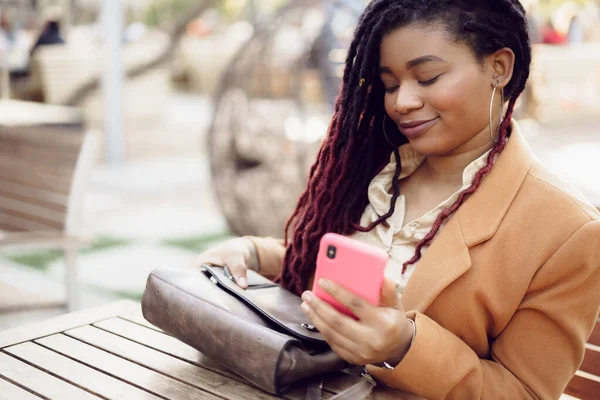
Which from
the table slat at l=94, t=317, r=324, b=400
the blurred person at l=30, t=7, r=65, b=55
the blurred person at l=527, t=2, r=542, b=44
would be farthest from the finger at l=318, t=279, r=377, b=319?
the blurred person at l=30, t=7, r=65, b=55

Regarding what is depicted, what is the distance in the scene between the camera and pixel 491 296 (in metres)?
1.43

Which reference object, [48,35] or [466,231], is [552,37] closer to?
[48,35]

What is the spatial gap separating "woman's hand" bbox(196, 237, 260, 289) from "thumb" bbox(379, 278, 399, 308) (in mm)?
481

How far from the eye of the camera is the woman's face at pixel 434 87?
4.98 ft

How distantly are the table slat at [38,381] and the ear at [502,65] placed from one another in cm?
110

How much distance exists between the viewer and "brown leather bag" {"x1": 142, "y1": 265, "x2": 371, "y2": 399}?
→ 1298mm

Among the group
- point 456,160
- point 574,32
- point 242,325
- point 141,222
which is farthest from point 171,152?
point 242,325

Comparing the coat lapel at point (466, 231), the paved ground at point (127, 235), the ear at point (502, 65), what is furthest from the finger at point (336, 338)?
the paved ground at point (127, 235)

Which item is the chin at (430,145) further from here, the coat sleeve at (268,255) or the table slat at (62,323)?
the table slat at (62,323)

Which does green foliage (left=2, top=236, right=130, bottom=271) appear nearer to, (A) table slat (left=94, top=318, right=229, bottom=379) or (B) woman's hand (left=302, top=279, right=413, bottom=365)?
(A) table slat (left=94, top=318, right=229, bottom=379)

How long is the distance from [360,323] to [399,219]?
1.78 feet

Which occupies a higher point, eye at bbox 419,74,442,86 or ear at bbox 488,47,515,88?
ear at bbox 488,47,515,88

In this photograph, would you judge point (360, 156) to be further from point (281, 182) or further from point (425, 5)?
point (281, 182)

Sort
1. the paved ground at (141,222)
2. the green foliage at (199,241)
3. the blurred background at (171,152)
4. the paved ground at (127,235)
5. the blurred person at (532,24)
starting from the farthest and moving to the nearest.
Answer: the green foliage at (199,241)
the paved ground at (141,222)
the paved ground at (127,235)
the blurred background at (171,152)
the blurred person at (532,24)
